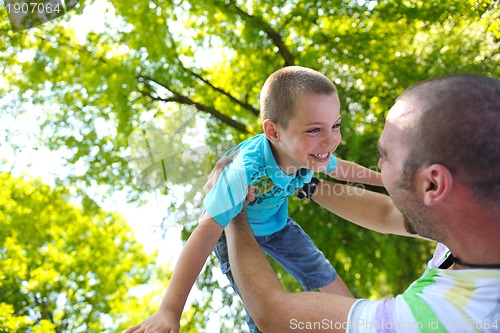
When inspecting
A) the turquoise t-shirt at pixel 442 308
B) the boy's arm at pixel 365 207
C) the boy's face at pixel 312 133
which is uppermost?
the boy's face at pixel 312 133

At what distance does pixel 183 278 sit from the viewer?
1395 mm

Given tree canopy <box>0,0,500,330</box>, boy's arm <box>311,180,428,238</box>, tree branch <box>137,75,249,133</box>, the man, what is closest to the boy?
boy's arm <box>311,180,428,238</box>

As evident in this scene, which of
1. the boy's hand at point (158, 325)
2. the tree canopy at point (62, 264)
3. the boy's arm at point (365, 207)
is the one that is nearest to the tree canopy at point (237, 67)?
the tree canopy at point (62, 264)

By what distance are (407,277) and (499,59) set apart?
2220 millimetres

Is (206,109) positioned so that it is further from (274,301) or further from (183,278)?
(274,301)

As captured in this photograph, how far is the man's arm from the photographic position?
111 centimetres

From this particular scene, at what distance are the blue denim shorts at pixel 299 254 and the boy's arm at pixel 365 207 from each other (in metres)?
0.18

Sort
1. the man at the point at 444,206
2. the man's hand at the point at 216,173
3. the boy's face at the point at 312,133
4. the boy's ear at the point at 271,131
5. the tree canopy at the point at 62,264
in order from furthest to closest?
the tree canopy at the point at 62,264
the boy's ear at the point at 271,131
the boy's face at the point at 312,133
the man's hand at the point at 216,173
the man at the point at 444,206

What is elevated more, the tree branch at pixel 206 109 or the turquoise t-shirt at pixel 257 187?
the tree branch at pixel 206 109

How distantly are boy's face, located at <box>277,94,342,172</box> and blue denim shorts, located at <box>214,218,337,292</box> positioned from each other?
32 centimetres

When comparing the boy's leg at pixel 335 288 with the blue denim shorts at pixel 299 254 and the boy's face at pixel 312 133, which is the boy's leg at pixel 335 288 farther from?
the boy's face at pixel 312 133

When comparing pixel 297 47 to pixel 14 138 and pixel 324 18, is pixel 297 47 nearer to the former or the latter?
pixel 324 18

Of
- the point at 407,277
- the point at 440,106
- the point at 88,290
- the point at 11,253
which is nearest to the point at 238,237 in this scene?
the point at 440,106

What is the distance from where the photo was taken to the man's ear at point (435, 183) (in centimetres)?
98
